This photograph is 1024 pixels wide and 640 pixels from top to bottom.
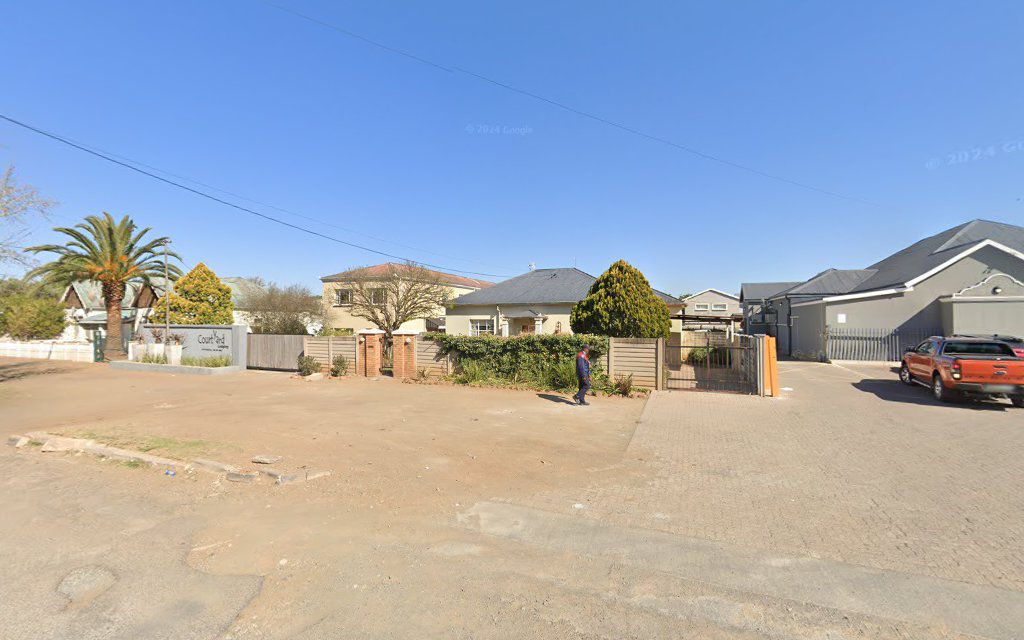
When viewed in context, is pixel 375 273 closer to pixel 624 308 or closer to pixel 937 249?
pixel 624 308

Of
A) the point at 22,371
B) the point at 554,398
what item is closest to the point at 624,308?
the point at 554,398

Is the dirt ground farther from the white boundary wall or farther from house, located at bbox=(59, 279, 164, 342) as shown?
house, located at bbox=(59, 279, 164, 342)

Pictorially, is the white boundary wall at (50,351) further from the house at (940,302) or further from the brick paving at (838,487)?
the house at (940,302)

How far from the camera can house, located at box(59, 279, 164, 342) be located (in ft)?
116

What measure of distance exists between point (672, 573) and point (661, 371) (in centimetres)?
1053

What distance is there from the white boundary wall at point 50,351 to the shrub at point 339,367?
1771 cm

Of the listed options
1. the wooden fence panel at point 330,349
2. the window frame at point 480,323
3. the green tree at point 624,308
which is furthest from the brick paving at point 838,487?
the window frame at point 480,323

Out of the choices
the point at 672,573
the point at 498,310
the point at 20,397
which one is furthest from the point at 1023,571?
the point at 498,310

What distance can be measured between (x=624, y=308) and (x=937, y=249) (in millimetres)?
21664

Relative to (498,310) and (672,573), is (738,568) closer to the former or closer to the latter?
(672,573)

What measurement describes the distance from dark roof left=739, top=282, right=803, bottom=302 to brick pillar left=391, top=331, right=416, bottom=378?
43.0 metres

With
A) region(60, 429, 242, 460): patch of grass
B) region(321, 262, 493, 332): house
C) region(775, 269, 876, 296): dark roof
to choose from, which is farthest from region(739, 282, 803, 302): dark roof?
region(60, 429, 242, 460): patch of grass

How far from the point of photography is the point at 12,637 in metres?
2.96

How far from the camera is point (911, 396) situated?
1340 cm
